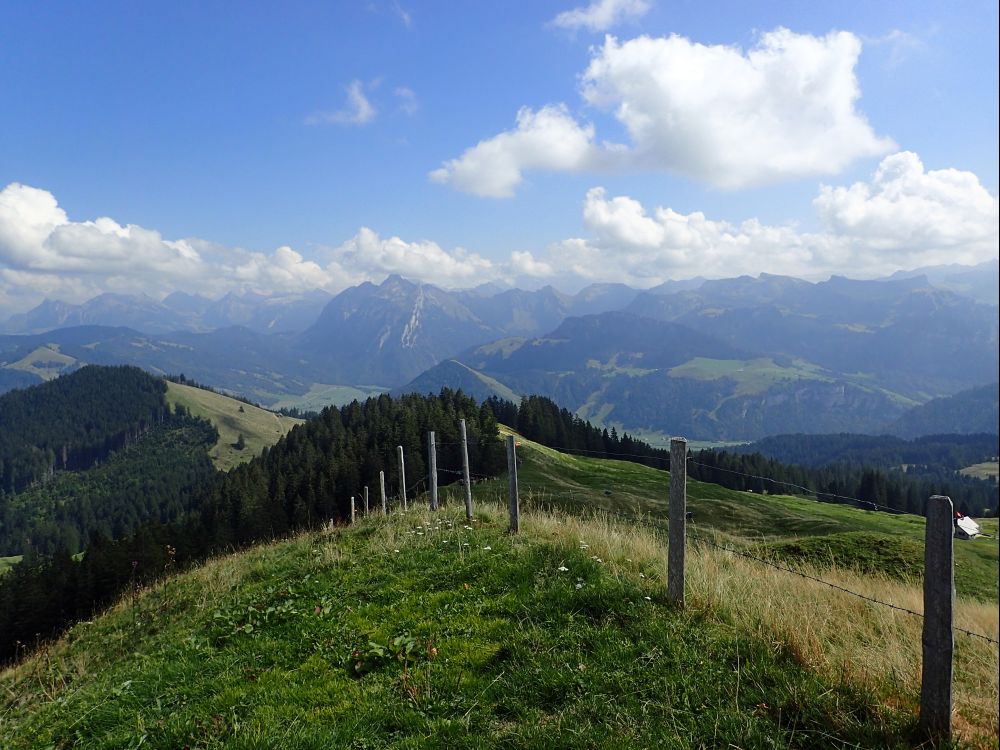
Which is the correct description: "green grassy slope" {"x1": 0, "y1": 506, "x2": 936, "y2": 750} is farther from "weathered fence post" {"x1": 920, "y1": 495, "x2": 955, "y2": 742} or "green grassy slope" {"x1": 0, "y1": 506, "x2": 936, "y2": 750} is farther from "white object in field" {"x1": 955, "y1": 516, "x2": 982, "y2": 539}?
"white object in field" {"x1": 955, "y1": 516, "x2": 982, "y2": 539}

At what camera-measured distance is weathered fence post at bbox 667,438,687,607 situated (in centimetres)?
839

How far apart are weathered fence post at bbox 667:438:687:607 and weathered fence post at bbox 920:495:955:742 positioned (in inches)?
128

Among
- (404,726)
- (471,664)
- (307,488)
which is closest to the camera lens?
(404,726)

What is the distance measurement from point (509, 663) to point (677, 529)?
3.29 m

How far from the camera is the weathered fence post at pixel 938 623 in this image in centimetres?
527

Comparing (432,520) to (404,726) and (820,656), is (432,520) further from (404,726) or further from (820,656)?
(820,656)

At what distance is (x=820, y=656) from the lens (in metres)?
6.50

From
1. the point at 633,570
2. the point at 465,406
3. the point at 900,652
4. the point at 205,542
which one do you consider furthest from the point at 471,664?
the point at 465,406

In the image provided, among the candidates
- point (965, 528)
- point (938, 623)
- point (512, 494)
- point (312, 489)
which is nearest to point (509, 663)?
point (938, 623)

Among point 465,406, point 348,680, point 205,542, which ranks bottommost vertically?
point 205,542

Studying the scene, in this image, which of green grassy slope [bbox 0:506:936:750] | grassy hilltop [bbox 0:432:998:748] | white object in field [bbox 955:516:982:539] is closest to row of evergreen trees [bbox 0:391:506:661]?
grassy hilltop [bbox 0:432:998:748]

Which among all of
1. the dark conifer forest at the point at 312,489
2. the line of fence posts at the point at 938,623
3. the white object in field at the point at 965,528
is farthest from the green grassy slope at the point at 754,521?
the line of fence posts at the point at 938,623

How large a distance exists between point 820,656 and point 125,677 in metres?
10.1

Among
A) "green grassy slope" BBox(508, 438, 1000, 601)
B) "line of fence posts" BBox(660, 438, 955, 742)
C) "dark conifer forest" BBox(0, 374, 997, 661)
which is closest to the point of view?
"line of fence posts" BBox(660, 438, 955, 742)
